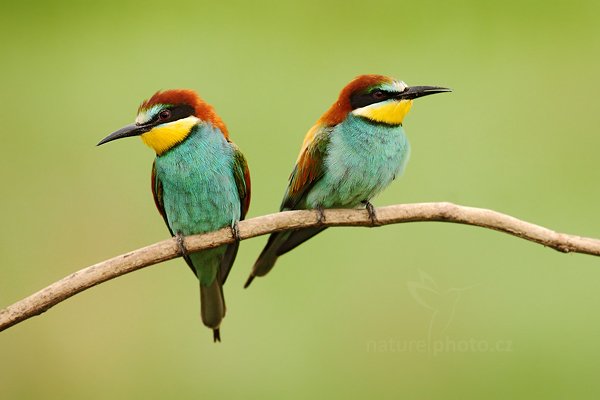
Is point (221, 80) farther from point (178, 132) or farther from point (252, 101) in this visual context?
point (178, 132)

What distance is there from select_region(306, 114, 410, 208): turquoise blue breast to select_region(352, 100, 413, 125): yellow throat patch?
0.03m

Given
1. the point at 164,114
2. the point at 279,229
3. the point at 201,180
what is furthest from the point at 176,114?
the point at 279,229

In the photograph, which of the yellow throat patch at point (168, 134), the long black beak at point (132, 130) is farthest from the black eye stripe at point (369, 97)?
the long black beak at point (132, 130)

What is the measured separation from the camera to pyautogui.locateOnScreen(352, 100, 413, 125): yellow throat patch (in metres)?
2.13

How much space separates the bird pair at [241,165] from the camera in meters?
2.03

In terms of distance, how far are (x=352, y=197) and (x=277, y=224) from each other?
54 cm

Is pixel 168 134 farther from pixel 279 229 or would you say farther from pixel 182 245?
pixel 279 229

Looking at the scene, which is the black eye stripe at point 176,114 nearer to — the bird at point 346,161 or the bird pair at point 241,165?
the bird pair at point 241,165

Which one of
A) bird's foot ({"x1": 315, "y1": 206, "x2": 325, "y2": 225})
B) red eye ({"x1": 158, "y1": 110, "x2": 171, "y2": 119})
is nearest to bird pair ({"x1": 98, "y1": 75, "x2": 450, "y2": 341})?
red eye ({"x1": 158, "y1": 110, "x2": 171, "y2": 119})

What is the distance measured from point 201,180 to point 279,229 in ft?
1.31

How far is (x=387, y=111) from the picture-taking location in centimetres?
217

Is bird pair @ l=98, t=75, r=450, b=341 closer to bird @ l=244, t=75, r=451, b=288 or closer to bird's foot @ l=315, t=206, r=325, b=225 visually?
bird @ l=244, t=75, r=451, b=288

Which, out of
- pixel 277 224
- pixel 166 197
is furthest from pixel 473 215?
pixel 166 197

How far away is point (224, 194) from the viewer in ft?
7.17
